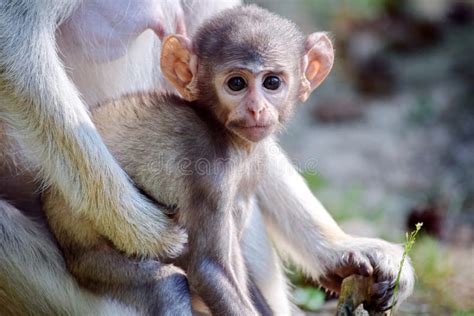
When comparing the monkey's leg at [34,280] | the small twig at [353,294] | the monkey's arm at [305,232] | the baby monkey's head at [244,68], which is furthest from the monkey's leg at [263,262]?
the monkey's leg at [34,280]

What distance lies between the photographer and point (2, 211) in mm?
4625

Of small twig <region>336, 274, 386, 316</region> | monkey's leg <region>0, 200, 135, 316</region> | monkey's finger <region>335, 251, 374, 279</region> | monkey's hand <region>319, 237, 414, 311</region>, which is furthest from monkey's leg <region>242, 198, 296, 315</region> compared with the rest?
monkey's leg <region>0, 200, 135, 316</region>

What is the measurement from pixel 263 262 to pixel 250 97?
1.45 meters

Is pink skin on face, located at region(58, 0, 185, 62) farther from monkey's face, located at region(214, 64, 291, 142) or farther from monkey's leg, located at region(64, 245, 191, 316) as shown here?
monkey's leg, located at region(64, 245, 191, 316)

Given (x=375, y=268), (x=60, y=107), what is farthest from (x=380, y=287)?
(x=60, y=107)

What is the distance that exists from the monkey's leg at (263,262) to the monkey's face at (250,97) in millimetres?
1069

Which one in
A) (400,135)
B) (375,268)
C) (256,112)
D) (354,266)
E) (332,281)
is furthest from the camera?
(400,135)

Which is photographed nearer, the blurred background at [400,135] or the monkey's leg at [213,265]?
the monkey's leg at [213,265]

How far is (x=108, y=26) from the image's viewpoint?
5.04 m

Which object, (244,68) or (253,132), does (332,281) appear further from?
(244,68)

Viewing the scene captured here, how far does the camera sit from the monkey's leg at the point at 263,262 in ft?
17.8

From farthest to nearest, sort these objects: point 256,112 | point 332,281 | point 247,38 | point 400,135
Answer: point 400,135, point 332,281, point 247,38, point 256,112

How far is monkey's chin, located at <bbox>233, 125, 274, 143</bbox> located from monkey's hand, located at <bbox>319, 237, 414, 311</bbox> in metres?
1.12

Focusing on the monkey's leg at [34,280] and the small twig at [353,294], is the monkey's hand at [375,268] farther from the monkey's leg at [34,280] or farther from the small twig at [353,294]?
the monkey's leg at [34,280]
